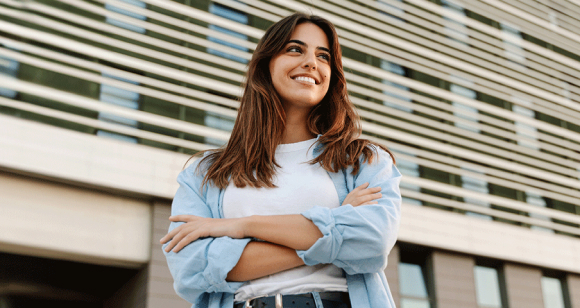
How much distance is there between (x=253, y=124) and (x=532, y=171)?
9.99 metres

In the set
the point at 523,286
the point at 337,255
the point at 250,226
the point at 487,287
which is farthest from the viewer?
the point at 523,286

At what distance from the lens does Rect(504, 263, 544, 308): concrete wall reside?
9.89 m

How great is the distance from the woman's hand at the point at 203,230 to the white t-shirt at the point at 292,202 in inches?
3.9

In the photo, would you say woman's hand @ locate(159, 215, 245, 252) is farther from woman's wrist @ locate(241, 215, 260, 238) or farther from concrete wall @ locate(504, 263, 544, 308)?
concrete wall @ locate(504, 263, 544, 308)

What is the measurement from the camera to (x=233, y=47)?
335 inches

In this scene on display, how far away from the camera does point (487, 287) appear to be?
32.6 ft

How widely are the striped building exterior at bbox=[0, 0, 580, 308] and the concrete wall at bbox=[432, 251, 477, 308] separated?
26 millimetres

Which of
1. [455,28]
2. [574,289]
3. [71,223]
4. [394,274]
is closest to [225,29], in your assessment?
[71,223]

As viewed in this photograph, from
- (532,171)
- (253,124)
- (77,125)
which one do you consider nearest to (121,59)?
(77,125)

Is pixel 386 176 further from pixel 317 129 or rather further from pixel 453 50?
pixel 453 50

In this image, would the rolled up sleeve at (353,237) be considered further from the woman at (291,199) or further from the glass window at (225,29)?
the glass window at (225,29)

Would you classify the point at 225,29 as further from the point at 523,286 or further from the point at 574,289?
the point at 574,289

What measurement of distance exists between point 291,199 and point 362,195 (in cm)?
22

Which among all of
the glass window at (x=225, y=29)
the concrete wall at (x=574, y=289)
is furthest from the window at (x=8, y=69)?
the concrete wall at (x=574, y=289)
